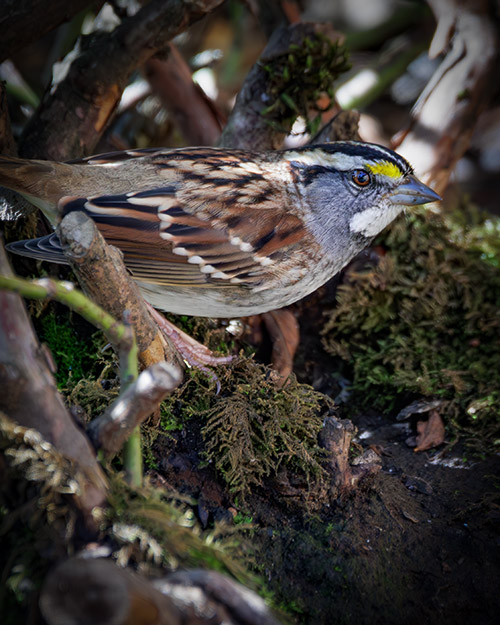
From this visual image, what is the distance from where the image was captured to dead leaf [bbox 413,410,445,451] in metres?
3.24

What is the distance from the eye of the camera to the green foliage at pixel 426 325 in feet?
11.6

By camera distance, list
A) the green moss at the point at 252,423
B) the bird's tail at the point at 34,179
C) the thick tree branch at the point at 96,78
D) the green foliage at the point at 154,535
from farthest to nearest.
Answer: the thick tree branch at the point at 96,78, the bird's tail at the point at 34,179, the green moss at the point at 252,423, the green foliage at the point at 154,535

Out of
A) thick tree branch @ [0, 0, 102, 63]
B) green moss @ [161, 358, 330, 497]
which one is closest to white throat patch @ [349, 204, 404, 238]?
green moss @ [161, 358, 330, 497]

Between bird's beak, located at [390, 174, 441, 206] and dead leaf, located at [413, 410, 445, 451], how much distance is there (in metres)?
1.24

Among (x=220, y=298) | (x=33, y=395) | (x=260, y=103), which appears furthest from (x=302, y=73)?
(x=33, y=395)

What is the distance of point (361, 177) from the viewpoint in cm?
323

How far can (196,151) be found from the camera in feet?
10.8

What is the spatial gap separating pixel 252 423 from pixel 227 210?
1.11 metres

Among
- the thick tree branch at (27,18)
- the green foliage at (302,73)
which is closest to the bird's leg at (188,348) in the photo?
the green foliage at (302,73)

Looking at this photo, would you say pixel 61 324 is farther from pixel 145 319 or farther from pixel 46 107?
pixel 46 107

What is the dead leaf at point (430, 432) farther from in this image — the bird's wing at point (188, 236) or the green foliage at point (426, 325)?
the bird's wing at point (188, 236)

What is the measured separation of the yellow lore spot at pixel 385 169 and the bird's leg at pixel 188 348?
1310mm

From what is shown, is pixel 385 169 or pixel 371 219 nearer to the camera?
pixel 385 169

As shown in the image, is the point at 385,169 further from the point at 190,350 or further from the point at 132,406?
the point at 132,406
